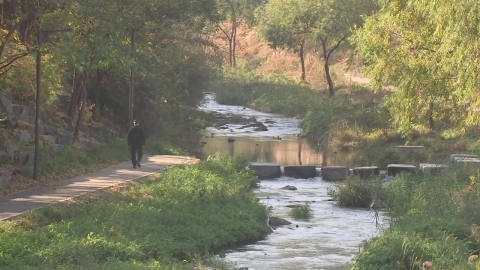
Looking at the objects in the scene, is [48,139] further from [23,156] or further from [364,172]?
[364,172]

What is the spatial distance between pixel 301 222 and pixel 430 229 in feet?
22.8

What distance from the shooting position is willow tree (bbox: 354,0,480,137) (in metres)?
21.2

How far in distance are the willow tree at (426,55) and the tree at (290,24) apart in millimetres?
36775

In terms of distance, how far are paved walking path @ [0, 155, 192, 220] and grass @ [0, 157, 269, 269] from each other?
65 centimetres

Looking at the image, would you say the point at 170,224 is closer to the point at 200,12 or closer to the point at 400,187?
the point at 400,187

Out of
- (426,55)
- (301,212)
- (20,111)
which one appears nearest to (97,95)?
(20,111)

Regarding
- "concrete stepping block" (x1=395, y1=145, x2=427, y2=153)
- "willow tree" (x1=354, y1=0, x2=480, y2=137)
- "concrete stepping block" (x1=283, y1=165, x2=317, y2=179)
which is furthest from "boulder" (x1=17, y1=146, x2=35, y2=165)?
"concrete stepping block" (x1=395, y1=145, x2=427, y2=153)

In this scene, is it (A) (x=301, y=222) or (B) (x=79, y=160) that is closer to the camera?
(A) (x=301, y=222)

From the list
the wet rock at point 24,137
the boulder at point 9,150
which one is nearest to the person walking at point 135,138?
the wet rock at point 24,137

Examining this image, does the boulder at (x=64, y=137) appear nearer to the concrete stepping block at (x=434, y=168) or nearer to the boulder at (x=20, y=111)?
the boulder at (x=20, y=111)

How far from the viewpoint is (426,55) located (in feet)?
81.7

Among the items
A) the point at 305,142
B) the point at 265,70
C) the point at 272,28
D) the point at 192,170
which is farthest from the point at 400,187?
the point at 265,70

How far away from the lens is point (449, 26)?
2172 cm

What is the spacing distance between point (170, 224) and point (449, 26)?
8.26 metres
